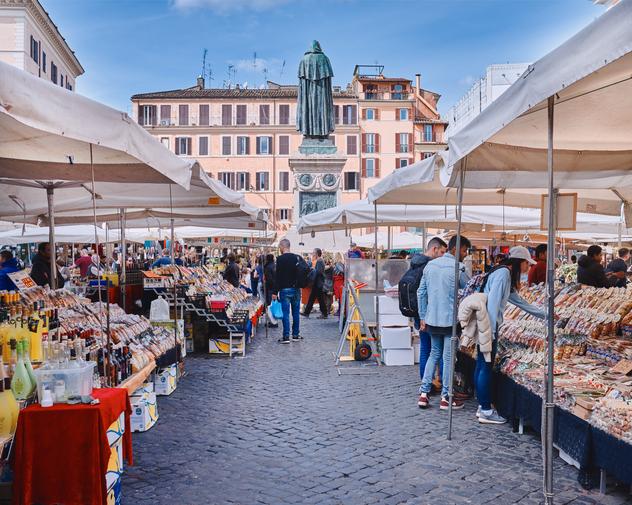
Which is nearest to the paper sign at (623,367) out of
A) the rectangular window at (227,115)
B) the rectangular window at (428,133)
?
the rectangular window at (227,115)

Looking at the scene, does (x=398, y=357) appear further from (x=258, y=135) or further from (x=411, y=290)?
(x=258, y=135)

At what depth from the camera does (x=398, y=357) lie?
9008mm

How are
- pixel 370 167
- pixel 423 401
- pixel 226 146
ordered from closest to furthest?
pixel 423 401 < pixel 226 146 < pixel 370 167

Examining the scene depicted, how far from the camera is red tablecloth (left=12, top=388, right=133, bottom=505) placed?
3.43 meters

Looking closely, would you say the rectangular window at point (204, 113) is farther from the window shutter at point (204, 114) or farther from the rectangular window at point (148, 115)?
the rectangular window at point (148, 115)

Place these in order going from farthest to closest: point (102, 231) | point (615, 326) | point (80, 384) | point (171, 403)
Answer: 1. point (102, 231)
2. point (171, 403)
3. point (615, 326)
4. point (80, 384)

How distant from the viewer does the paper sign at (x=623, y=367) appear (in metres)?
5.00

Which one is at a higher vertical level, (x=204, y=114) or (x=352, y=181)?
(x=204, y=114)

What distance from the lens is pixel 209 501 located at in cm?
411

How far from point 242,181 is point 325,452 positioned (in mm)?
51063

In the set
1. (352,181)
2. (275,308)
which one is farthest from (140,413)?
(352,181)

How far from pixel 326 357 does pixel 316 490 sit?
17.8 feet

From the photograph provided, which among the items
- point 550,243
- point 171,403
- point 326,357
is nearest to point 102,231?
point 326,357

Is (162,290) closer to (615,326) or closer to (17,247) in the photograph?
(615,326)
